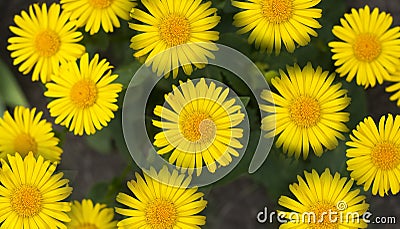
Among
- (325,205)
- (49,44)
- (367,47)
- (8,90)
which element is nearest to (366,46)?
(367,47)

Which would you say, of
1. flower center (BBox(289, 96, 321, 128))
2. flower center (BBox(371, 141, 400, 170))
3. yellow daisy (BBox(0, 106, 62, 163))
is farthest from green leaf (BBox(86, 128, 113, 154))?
flower center (BBox(371, 141, 400, 170))

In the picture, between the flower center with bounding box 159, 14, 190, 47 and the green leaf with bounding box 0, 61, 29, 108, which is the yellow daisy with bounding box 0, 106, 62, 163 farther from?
the green leaf with bounding box 0, 61, 29, 108

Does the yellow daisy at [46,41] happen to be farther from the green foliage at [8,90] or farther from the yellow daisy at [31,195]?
the green foliage at [8,90]

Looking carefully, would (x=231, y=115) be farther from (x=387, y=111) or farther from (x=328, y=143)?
(x=387, y=111)

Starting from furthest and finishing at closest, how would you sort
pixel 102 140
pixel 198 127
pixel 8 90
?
pixel 8 90 → pixel 102 140 → pixel 198 127

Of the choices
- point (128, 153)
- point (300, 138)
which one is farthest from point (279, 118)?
point (128, 153)
